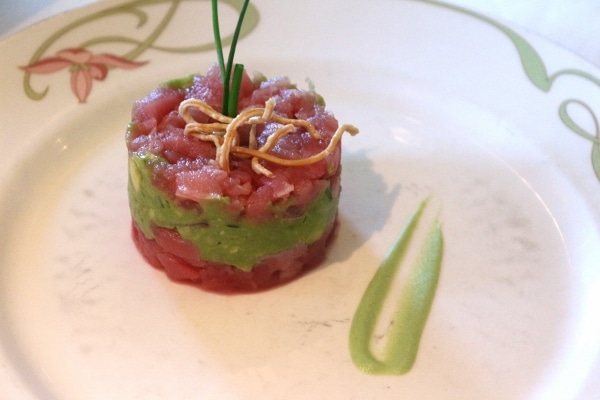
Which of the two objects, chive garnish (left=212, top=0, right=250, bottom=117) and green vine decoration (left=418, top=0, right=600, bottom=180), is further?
green vine decoration (left=418, top=0, right=600, bottom=180)

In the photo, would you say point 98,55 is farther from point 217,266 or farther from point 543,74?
point 543,74

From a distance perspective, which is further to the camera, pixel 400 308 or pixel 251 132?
pixel 400 308

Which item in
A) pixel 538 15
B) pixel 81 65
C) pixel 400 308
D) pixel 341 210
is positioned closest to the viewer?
pixel 400 308

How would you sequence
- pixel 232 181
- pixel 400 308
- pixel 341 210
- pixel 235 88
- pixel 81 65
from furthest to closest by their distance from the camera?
1. pixel 81 65
2. pixel 341 210
3. pixel 400 308
4. pixel 235 88
5. pixel 232 181

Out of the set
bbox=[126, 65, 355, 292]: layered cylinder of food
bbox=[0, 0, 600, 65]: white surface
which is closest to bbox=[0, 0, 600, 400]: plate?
bbox=[126, 65, 355, 292]: layered cylinder of food

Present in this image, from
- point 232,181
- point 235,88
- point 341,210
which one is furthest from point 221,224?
point 341,210

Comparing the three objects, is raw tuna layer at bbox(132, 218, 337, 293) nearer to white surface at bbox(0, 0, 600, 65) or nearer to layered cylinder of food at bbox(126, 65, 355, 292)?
layered cylinder of food at bbox(126, 65, 355, 292)

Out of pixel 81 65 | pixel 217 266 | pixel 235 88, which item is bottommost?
pixel 217 266

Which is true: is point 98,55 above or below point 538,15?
above
